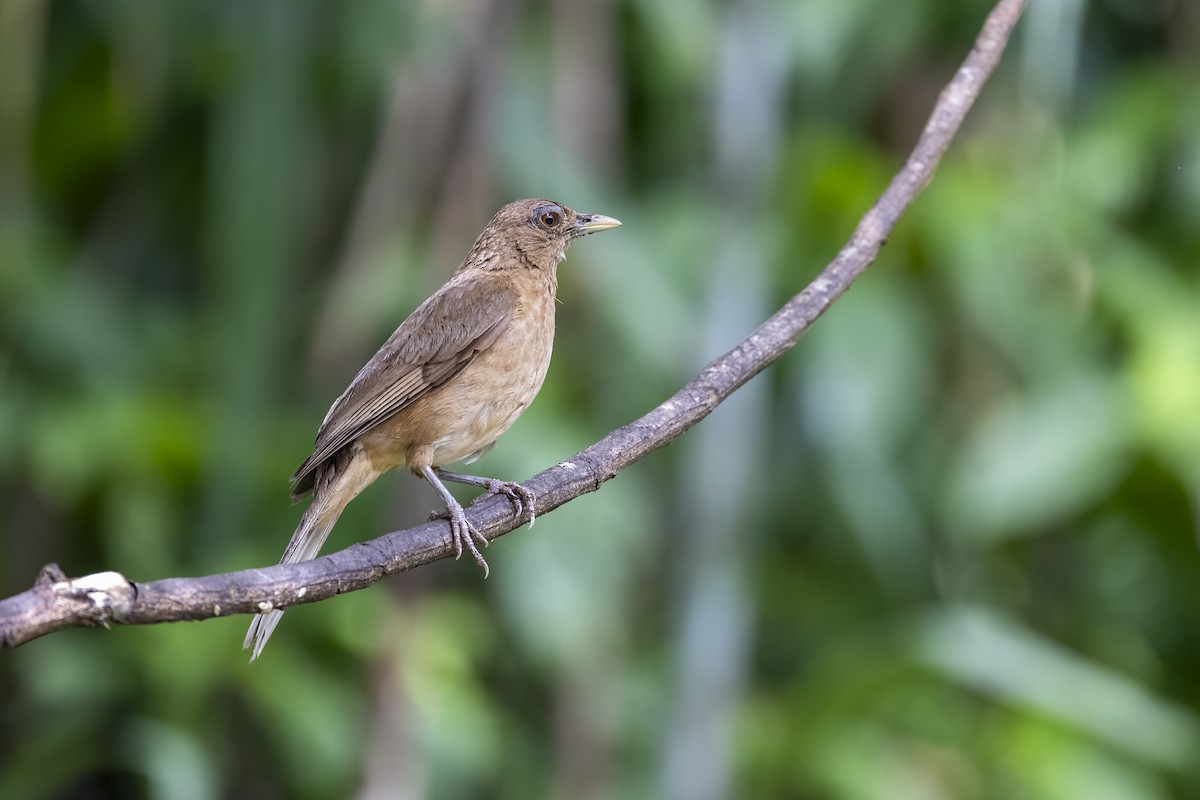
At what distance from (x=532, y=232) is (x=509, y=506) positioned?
103cm

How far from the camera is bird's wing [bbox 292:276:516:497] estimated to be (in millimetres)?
2854

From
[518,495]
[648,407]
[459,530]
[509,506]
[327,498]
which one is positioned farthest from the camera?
[648,407]

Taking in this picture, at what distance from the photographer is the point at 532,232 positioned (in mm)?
3465

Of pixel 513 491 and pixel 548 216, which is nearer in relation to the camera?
pixel 513 491

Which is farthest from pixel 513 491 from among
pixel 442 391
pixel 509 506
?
pixel 442 391

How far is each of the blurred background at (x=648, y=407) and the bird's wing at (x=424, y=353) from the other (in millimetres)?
1208

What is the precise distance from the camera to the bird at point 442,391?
2.93 metres

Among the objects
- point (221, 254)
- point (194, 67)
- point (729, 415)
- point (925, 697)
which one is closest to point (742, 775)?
point (925, 697)

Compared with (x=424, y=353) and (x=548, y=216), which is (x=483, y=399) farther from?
(x=548, y=216)

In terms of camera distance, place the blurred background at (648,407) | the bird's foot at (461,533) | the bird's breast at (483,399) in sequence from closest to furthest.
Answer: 1. the bird's foot at (461,533)
2. the bird's breast at (483,399)
3. the blurred background at (648,407)

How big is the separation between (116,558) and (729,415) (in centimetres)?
242

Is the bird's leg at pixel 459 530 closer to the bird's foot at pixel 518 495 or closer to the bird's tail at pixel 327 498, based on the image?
the bird's foot at pixel 518 495

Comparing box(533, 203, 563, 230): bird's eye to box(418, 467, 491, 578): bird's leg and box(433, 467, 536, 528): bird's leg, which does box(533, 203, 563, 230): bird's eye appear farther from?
box(418, 467, 491, 578): bird's leg

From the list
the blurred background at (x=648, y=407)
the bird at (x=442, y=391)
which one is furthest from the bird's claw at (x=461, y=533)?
the blurred background at (x=648, y=407)
